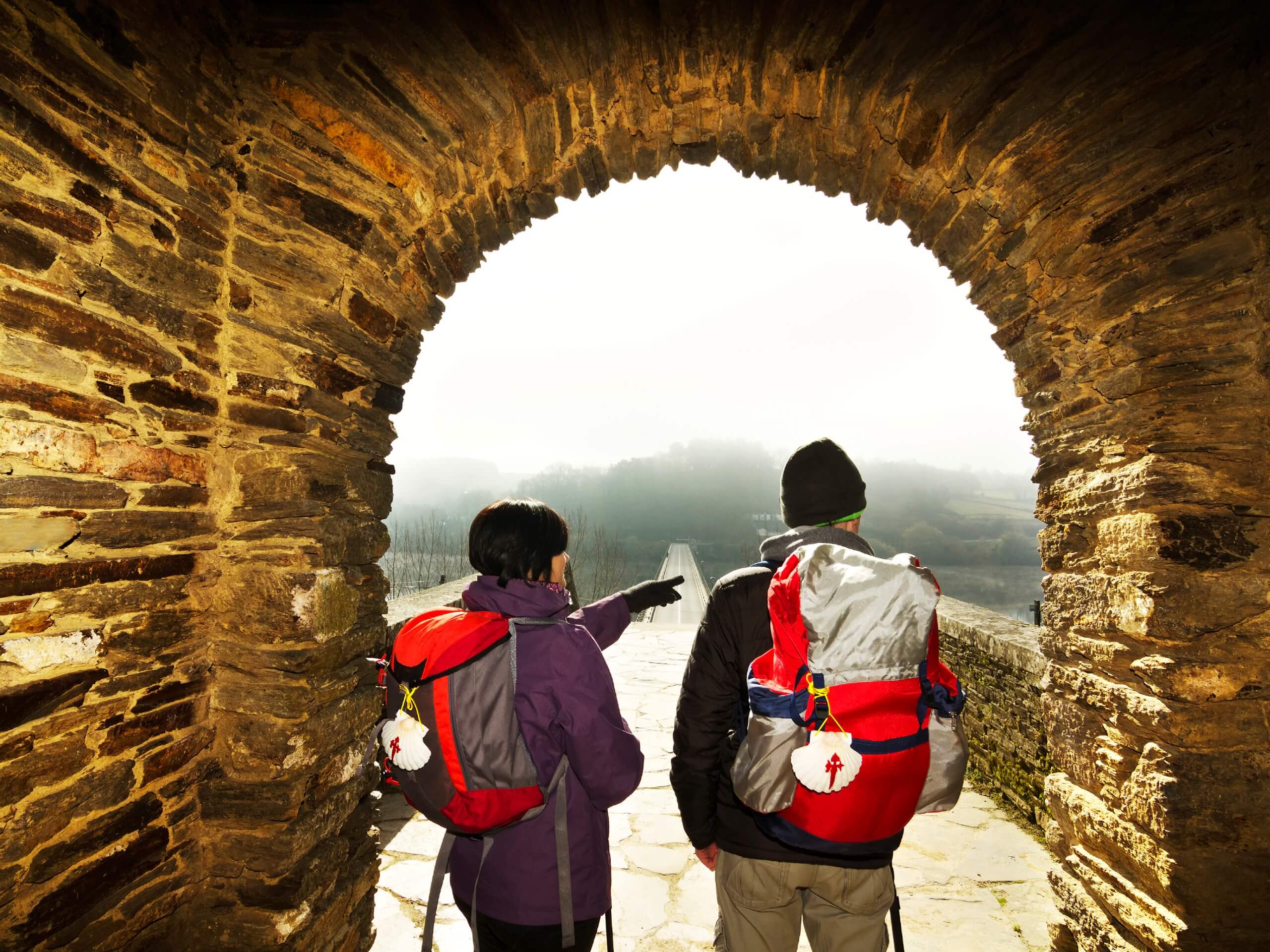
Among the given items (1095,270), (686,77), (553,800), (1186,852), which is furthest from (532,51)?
(1186,852)

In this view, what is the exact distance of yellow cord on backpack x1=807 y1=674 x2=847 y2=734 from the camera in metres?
1.34

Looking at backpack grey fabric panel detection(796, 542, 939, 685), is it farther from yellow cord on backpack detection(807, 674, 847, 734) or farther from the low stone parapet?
the low stone parapet

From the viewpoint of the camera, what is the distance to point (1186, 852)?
154cm

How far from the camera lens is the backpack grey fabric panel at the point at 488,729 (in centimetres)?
137

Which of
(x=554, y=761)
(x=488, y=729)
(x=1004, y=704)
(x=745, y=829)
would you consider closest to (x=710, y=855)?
(x=745, y=829)

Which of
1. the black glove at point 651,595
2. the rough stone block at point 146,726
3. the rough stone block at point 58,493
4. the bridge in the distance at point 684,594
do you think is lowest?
the bridge in the distance at point 684,594

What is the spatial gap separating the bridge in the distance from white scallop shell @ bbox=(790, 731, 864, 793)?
10.6 feet

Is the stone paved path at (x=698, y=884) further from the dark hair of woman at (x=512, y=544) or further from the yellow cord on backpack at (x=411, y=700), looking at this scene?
the dark hair of woman at (x=512, y=544)

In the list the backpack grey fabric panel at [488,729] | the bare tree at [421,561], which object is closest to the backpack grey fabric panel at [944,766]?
the backpack grey fabric panel at [488,729]

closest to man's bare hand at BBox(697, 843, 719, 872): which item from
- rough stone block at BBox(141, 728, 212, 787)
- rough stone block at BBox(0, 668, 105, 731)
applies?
rough stone block at BBox(141, 728, 212, 787)

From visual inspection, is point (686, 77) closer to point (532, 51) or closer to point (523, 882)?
point (532, 51)

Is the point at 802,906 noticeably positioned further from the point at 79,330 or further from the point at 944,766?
the point at 79,330

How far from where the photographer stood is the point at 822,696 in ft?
4.42

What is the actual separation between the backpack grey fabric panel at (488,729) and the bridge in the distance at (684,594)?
10.7 feet
